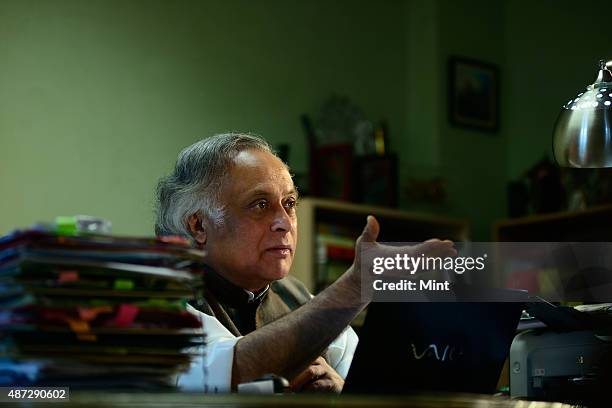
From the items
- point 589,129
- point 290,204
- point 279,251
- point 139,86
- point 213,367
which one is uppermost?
point 139,86

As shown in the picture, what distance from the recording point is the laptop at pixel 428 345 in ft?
4.70

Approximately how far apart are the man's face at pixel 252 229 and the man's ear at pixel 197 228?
0.08 feet

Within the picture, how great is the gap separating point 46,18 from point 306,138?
132cm

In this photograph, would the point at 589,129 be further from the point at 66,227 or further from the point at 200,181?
the point at 66,227

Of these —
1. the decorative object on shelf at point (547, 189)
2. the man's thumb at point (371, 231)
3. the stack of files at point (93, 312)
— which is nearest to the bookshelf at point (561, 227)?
the decorative object on shelf at point (547, 189)

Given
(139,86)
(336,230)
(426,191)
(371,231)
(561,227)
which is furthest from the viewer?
(426,191)

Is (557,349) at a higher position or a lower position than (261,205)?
lower

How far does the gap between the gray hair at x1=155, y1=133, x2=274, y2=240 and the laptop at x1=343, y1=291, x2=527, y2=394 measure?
78 centimetres

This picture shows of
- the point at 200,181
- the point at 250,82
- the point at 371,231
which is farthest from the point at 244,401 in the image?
the point at 250,82

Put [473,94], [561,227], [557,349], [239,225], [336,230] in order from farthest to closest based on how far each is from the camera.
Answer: [473,94], [561,227], [336,230], [239,225], [557,349]

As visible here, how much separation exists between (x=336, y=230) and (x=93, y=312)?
2.96 metres

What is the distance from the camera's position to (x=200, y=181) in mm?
2176

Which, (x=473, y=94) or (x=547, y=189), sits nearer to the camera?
(x=547, y=189)

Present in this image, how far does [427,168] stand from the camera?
15.0 feet
